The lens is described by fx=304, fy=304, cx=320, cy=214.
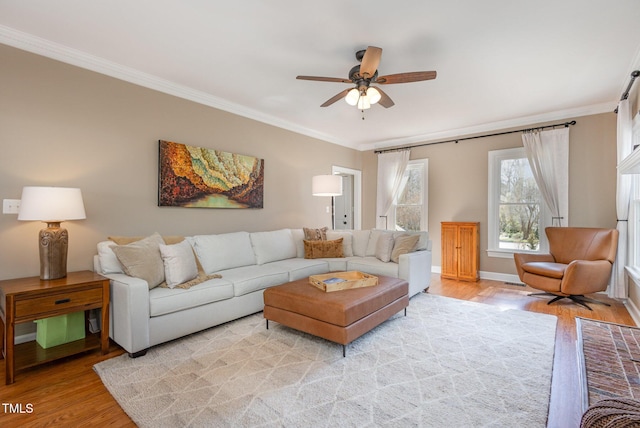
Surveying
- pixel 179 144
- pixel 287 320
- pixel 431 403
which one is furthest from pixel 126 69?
pixel 431 403

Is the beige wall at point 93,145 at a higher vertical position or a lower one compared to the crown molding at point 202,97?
lower

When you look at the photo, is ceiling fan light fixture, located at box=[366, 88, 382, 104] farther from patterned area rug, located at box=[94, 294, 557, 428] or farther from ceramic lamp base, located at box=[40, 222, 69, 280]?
ceramic lamp base, located at box=[40, 222, 69, 280]

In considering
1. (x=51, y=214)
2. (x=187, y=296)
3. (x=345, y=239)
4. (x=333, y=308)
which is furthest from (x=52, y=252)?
(x=345, y=239)

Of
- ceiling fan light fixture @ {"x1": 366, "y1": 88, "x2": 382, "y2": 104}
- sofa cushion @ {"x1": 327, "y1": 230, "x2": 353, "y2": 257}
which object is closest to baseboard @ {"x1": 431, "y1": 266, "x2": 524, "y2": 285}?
sofa cushion @ {"x1": 327, "y1": 230, "x2": 353, "y2": 257}

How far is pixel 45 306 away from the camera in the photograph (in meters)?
2.17

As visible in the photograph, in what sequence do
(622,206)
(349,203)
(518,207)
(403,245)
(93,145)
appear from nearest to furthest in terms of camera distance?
(93,145) → (622,206) → (403,245) → (518,207) → (349,203)

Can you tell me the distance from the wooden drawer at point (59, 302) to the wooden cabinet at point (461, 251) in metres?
4.87

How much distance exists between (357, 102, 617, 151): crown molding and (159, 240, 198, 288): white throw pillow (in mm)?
4693

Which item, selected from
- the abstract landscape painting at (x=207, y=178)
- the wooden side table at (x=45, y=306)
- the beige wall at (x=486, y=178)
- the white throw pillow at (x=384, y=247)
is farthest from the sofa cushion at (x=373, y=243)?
the wooden side table at (x=45, y=306)

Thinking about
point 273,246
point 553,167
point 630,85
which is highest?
point 630,85

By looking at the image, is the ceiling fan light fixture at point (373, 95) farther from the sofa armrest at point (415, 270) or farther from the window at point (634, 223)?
the window at point (634, 223)

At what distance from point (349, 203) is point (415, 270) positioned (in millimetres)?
3286

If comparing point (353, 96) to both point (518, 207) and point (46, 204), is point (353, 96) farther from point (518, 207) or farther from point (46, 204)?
point (518, 207)

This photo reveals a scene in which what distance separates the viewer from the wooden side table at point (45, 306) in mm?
2029
